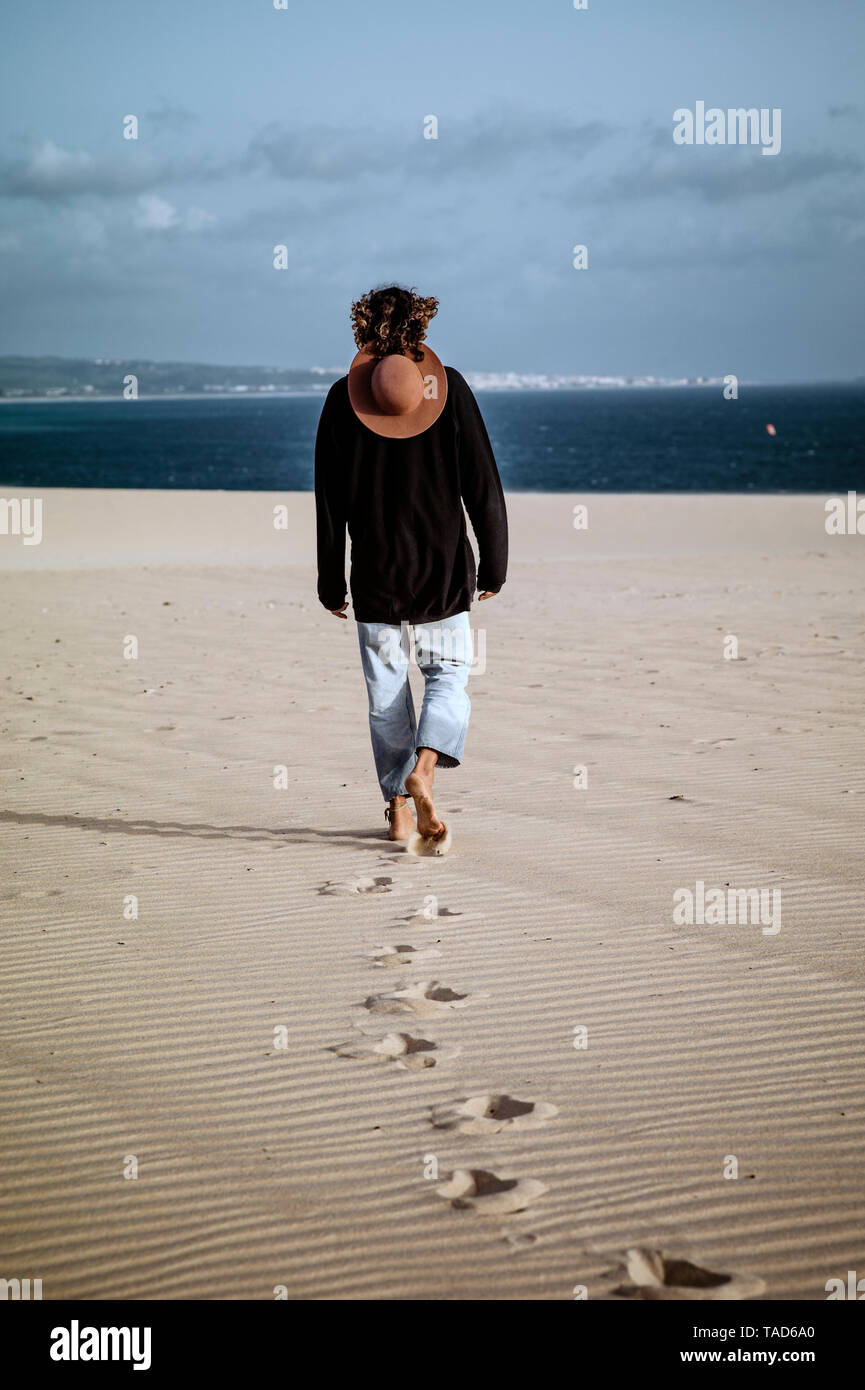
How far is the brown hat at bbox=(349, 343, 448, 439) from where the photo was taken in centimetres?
454

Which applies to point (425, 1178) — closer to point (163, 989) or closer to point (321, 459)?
point (163, 989)

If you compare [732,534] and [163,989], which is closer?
[163,989]

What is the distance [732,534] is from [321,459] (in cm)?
1584

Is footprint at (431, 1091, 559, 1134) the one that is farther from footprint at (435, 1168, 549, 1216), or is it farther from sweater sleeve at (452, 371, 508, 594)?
sweater sleeve at (452, 371, 508, 594)

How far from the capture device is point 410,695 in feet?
16.3

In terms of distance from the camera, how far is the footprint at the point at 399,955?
4.07 meters

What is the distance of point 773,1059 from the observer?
3.43 m

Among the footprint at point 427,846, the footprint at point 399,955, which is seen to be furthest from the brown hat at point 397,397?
the footprint at point 399,955

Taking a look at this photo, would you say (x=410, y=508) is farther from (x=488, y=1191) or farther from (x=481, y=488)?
(x=488, y=1191)

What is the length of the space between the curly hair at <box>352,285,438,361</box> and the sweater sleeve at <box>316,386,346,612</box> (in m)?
0.27

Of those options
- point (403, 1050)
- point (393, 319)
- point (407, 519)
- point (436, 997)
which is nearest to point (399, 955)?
point (436, 997)

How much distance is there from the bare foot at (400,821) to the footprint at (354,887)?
0.38m
